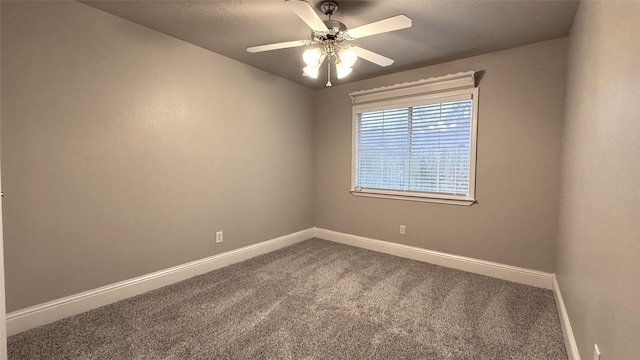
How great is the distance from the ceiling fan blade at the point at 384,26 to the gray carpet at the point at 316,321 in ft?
6.54

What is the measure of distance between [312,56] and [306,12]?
0.42 metres

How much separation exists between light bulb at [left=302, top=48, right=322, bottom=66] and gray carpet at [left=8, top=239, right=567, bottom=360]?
6.29 feet

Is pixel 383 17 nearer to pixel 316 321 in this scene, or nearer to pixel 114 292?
pixel 316 321

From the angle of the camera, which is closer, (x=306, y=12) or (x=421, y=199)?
(x=306, y=12)

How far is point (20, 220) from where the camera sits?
184 cm

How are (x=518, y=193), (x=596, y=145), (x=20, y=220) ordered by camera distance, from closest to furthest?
(x=596, y=145) → (x=20, y=220) → (x=518, y=193)

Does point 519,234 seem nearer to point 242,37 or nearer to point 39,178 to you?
point 242,37

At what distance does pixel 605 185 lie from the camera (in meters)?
1.21

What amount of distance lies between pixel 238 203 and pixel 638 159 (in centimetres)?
308

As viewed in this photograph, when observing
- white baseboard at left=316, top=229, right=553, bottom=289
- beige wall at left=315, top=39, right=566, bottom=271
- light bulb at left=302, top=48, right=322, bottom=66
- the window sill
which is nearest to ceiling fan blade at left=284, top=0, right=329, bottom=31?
light bulb at left=302, top=48, right=322, bottom=66

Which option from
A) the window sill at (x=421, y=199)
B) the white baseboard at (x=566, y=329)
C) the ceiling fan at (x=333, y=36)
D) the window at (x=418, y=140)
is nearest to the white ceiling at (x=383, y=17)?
the ceiling fan at (x=333, y=36)

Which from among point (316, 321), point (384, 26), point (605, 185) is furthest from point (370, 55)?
point (316, 321)

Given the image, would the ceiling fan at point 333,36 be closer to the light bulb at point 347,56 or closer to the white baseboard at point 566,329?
the light bulb at point 347,56

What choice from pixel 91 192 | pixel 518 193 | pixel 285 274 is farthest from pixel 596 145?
pixel 91 192
